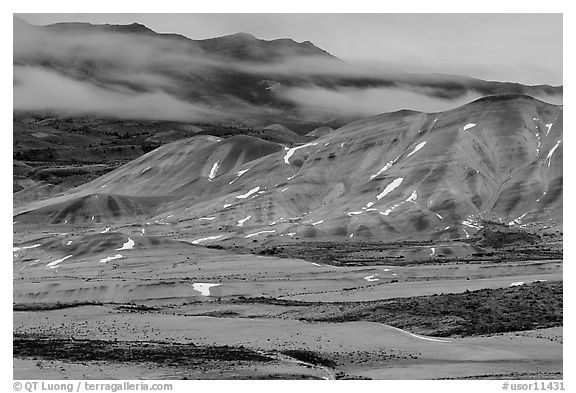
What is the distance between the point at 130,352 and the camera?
6228 cm

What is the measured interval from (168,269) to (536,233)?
82241 millimetres

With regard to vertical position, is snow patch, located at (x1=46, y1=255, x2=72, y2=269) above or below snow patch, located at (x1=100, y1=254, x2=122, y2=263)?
below

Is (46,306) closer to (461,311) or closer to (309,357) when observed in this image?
(309,357)

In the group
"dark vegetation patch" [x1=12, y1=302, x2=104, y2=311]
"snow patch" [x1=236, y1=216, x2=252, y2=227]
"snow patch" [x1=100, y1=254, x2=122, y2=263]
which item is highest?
"dark vegetation patch" [x1=12, y1=302, x2=104, y2=311]

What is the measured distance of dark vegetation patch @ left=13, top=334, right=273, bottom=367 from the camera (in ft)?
197

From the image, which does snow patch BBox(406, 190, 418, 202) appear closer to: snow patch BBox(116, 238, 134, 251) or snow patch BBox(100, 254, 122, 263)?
snow patch BBox(116, 238, 134, 251)

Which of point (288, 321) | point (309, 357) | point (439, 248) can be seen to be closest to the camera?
point (309, 357)

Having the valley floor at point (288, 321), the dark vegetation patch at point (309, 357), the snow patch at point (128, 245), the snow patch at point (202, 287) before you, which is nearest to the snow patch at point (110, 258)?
the valley floor at point (288, 321)

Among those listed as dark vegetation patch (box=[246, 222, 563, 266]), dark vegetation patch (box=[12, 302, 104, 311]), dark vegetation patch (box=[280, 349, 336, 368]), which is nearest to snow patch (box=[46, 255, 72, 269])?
dark vegetation patch (box=[246, 222, 563, 266])

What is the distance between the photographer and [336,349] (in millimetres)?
65188

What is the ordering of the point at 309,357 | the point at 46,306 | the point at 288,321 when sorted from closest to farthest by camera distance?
the point at 309,357 → the point at 288,321 → the point at 46,306

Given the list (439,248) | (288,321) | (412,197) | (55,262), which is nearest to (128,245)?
(55,262)

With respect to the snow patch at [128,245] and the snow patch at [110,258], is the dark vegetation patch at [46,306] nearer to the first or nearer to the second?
the snow patch at [110,258]
